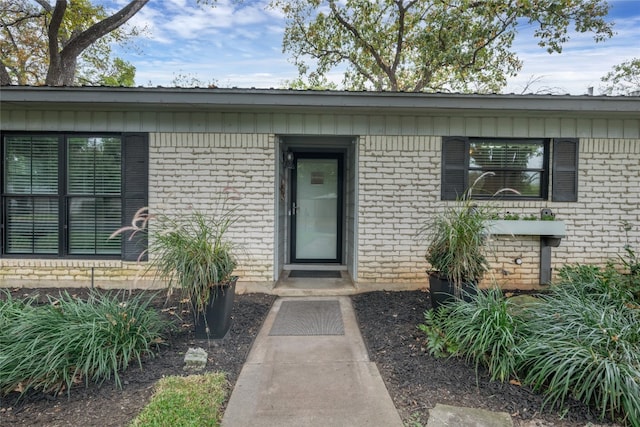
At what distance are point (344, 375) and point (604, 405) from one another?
170cm

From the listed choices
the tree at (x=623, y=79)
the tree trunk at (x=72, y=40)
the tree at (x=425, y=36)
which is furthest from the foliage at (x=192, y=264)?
the tree at (x=623, y=79)

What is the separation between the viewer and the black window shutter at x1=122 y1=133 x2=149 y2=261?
5016mm

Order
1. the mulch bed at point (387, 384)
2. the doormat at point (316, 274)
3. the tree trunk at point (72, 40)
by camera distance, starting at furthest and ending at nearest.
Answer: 1. the tree trunk at point (72, 40)
2. the doormat at point (316, 274)
3. the mulch bed at point (387, 384)

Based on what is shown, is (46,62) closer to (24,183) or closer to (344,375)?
(24,183)

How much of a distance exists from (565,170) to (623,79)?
1939 centimetres

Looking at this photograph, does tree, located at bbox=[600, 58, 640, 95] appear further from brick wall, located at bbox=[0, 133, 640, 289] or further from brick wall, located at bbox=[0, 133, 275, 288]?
brick wall, located at bbox=[0, 133, 275, 288]

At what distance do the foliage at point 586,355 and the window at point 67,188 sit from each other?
5.00m

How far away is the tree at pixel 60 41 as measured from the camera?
1098 centimetres

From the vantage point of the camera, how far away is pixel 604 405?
216 centimetres

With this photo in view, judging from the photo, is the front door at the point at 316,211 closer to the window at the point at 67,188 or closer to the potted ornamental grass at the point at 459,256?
the window at the point at 67,188

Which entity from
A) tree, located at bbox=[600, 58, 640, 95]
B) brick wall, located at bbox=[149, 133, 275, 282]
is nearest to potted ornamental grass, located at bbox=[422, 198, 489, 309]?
brick wall, located at bbox=[149, 133, 275, 282]

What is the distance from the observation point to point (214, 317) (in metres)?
3.30

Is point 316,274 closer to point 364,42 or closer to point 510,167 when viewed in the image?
point 510,167

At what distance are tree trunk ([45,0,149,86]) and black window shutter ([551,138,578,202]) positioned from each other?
11841mm
